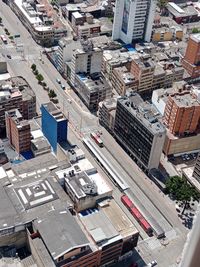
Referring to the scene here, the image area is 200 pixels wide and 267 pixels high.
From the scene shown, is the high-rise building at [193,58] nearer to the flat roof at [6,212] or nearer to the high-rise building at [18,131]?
the high-rise building at [18,131]

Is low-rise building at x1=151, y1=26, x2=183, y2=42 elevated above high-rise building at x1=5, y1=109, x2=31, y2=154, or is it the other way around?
high-rise building at x1=5, y1=109, x2=31, y2=154

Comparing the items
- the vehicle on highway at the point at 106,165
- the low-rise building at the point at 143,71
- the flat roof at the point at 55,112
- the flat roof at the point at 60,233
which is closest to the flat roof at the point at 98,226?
the flat roof at the point at 60,233

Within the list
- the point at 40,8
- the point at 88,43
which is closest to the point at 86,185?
the point at 88,43

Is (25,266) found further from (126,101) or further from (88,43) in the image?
(88,43)

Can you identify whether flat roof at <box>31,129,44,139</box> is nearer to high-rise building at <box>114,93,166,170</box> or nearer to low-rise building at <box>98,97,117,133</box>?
low-rise building at <box>98,97,117,133</box>

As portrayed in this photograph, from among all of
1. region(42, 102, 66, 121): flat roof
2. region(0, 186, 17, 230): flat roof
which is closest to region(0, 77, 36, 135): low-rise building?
region(42, 102, 66, 121): flat roof

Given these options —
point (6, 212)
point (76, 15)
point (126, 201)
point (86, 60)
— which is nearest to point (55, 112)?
point (86, 60)
